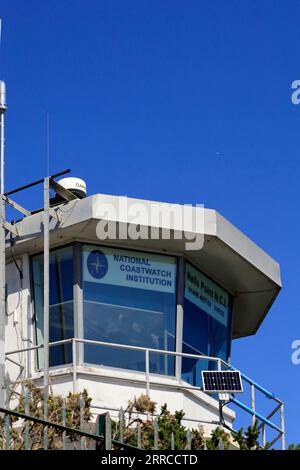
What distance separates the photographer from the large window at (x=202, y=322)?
21188mm

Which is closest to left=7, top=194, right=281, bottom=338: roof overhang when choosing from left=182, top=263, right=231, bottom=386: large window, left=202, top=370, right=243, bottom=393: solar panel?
left=182, top=263, right=231, bottom=386: large window

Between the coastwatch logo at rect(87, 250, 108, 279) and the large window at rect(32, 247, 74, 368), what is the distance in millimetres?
311

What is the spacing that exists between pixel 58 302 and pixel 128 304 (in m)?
1.15

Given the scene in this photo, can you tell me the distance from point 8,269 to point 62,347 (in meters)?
2.07

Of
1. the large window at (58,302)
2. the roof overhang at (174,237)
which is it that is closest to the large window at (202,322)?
the roof overhang at (174,237)

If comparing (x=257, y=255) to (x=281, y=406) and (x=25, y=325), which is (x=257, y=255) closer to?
(x=281, y=406)

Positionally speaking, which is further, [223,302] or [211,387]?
[223,302]

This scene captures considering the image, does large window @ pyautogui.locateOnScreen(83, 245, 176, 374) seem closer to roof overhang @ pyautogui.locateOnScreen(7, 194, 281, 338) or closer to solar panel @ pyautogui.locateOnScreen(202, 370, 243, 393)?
roof overhang @ pyautogui.locateOnScreen(7, 194, 281, 338)

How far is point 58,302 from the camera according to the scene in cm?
2075

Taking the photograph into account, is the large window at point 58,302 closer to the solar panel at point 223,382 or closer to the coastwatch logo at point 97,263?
the coastwatch logo at point 97,263

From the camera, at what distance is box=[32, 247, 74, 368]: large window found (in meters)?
20.4
